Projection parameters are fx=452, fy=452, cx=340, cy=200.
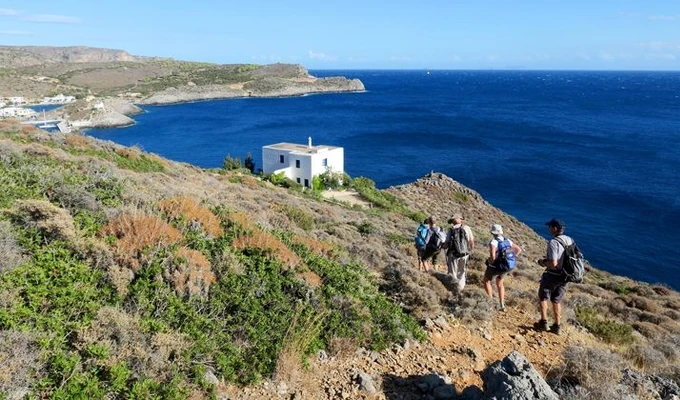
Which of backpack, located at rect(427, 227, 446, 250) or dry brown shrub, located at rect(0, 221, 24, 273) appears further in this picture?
backpack, located at rect(427, 227, 446, 250)

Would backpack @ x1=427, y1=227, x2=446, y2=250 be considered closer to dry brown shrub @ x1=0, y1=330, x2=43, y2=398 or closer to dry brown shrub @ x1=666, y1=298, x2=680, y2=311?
dry brown shrub @ x1=0, y1=330, x2=43, y2=398

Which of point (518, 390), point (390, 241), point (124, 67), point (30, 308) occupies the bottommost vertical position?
point (390, 241)

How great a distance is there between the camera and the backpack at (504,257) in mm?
7867

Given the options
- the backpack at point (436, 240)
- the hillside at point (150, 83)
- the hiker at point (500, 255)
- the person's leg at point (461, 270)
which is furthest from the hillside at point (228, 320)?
the hillside at point (150, 83)

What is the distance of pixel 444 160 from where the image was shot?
61.4 m

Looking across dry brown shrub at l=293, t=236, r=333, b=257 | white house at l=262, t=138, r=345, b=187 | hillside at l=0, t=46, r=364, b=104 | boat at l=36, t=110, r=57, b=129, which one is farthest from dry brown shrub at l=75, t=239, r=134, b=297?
hillside at l=0, t=46, r=364, b=104

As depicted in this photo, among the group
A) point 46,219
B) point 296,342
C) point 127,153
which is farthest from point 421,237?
point 127,153

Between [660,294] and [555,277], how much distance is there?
12.8 metres

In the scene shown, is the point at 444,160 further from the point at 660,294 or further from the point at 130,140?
the point at 130,140

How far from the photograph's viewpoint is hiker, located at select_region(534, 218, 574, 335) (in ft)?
23.0

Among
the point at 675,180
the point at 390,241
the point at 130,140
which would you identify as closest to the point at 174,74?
the point at 130,140

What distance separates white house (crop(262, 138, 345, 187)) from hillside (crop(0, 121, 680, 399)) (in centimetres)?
3040

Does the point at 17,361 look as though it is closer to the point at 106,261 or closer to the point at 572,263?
the point at 106,261

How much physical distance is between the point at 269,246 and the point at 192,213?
1515 millimetres
